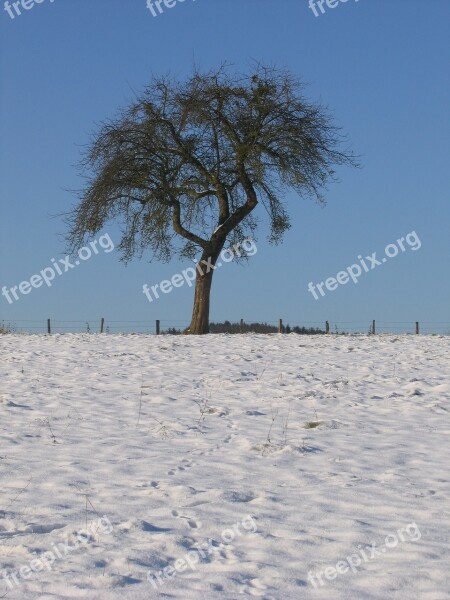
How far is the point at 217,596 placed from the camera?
546 centimetres

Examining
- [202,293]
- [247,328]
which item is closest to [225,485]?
[202,293]

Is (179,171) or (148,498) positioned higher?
(179,171)

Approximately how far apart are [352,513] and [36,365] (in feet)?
40.2

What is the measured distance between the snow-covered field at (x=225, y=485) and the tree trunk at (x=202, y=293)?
15437 mm

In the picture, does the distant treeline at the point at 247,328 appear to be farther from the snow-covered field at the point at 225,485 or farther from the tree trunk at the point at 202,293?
the snow-covered field at the point at 225,485

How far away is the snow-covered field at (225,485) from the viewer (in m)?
5.84

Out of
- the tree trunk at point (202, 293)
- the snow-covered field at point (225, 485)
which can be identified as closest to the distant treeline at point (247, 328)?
the tree trunk at point (202, 293)

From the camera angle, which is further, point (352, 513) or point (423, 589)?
point (352, 513)

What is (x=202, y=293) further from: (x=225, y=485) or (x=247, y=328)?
(x=225, y=485)

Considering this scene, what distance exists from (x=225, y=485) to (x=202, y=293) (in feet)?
78.3

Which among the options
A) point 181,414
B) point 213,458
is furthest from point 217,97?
point 213,458

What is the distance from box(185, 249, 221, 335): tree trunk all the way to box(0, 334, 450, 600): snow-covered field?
1544 centimetres

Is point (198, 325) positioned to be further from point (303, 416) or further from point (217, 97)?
point (303, 416)

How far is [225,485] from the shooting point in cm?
819
